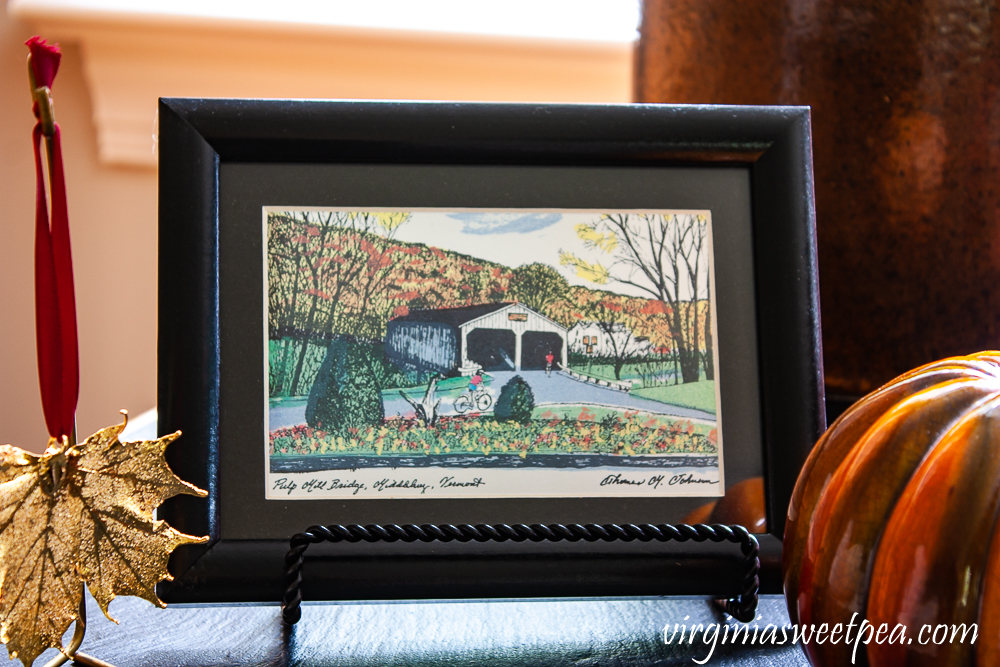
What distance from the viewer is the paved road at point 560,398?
0.37m

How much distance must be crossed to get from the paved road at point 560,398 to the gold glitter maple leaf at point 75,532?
8cm

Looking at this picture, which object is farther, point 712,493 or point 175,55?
point 175,55

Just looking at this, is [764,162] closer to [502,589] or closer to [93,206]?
[502,589]

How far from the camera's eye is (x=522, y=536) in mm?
341

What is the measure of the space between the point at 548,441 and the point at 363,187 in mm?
169

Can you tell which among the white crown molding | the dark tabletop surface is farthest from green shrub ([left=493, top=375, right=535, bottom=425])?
the white crown molding

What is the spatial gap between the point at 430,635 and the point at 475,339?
0.51ft

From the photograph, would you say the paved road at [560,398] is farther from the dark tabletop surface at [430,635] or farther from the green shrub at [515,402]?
the dark tabletop surface at [430,635]

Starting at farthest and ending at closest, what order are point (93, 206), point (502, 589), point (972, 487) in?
1. point (93, 206)
2. point (502, 589)
3. point (972, 487)

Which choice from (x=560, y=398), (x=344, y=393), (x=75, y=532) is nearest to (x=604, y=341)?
(x=560, y=398)

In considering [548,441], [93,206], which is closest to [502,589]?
[548,441]

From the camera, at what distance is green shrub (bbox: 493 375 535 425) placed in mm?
377

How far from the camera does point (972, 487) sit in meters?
0.23

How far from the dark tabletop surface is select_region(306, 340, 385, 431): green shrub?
0.36 feet
